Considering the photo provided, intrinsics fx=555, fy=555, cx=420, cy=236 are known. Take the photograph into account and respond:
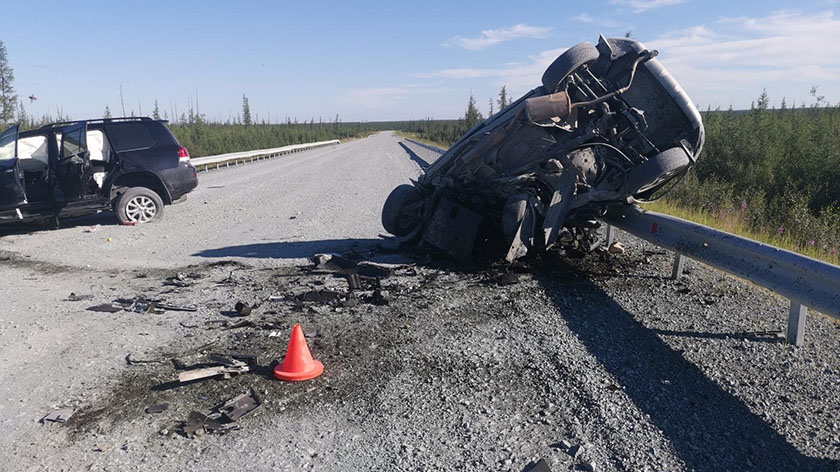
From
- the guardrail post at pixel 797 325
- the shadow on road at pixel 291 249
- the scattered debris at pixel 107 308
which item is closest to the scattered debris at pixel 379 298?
the shadow on road at pixel 291 249

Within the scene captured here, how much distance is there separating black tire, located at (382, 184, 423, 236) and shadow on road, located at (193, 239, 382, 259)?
0.45 meters

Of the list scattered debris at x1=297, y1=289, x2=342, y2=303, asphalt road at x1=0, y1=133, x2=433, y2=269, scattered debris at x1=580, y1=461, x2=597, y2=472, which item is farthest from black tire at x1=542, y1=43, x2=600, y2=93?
scattered debris at x1=580, y1=461, x2=597, y2=472

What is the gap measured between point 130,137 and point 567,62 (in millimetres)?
9037

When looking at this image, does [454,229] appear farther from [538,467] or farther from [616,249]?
[538,467]

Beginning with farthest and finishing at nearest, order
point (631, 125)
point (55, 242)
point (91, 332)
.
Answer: point (55, 242)
point (631, 125)
point (91, 332)

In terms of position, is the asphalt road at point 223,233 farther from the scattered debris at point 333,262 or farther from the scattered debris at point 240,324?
the scattered debris at point 240,324

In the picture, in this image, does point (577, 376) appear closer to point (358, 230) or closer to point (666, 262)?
point (666, 262)

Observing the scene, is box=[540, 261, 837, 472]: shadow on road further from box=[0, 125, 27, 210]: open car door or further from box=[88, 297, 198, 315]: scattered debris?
box=[0, 125, 27, 210]: open car door

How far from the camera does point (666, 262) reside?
23.3ft

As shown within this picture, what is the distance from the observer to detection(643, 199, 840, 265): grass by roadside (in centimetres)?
808

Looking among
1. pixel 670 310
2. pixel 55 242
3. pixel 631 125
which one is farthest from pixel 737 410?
pixel 55 242

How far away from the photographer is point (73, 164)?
33.9 feet

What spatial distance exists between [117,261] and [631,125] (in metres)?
7.11

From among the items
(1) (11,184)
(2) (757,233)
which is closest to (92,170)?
(1) (11,184)
